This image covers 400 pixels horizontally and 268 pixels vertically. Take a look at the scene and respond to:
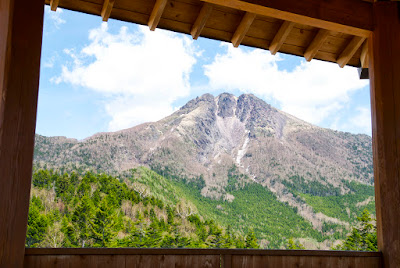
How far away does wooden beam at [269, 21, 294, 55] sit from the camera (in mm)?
2268

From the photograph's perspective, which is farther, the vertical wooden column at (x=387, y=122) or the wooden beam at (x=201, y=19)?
the wooden beam at (x=201, y=19)

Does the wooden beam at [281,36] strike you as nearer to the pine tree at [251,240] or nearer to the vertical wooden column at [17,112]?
the vertical wooden column at [17,112]

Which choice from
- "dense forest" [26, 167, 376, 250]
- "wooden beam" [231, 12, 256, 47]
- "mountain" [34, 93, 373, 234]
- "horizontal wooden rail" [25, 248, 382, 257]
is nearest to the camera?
"horizontal wooden rail" [25, 248, 382, 257]

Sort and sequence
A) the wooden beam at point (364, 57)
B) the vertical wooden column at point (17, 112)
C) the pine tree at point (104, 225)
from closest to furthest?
the vertical wooden column at point (17, 112) < the wooden beam at point (364, 57) < the pine tree at point (104, 225)

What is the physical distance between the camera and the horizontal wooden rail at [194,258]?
1594mm

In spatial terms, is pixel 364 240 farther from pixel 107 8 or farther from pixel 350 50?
pixel 107 8

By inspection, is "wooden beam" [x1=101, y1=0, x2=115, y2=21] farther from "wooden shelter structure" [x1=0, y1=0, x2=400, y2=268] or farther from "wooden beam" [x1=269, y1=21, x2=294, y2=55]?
"wooden beam" [x1=269, y1=21, x2=294, y2=55]

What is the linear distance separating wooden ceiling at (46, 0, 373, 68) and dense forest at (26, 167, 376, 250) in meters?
10.6

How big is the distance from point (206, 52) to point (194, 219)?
1434 cm

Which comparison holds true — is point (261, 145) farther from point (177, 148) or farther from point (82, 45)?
point (82, 45)

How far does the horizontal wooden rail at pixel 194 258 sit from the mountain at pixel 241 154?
50.7 ft

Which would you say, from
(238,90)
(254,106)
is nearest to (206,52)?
(238,90)

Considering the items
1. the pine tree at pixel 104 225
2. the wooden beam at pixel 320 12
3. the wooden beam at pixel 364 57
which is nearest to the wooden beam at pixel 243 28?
the wooden beam at pixel 320 12

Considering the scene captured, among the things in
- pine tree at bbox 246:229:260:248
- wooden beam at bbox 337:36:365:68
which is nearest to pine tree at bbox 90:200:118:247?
pine tree at bbox 246:229:260:248
